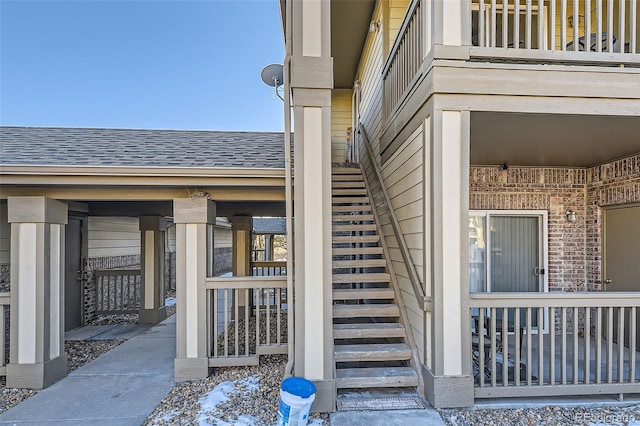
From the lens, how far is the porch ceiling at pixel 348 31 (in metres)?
6.18

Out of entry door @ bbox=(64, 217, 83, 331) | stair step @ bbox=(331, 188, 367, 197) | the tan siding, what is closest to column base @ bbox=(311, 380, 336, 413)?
stair step @ bbox=(331, 188, 367, 197)

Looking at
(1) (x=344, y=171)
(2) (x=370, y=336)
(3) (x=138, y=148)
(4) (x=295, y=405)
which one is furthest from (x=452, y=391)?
(3) (x=138, y=148)

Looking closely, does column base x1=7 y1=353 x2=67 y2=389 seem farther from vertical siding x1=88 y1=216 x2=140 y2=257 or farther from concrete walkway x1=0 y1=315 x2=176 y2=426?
vertical siding x1=88 y1=216 x2=140 y2=257

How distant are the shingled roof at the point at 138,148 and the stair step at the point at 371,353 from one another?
2.16m

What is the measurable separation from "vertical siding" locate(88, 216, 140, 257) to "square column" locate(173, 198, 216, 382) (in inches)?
168

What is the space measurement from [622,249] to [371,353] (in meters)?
3.79

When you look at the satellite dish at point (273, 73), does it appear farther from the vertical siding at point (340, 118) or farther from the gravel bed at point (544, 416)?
the vertical siding at point (340, 118)

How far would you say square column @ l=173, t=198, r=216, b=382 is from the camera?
13.6 ft

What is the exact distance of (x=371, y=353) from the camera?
3.75 m

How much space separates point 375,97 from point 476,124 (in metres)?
3.13

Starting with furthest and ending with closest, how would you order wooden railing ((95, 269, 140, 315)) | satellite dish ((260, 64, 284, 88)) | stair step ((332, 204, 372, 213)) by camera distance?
wooden railing ((95, 269, 140, 315)) → stair step ((332, 204, 372, 213)) → satellite dish ((260, 64, 284, 88))

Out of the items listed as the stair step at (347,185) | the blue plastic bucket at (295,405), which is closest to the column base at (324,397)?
the blue plastic bucket at (295,405)

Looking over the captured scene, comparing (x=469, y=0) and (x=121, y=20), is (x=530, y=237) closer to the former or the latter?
(x=469, y=0)

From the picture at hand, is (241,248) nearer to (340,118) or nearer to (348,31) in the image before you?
(340,118)
